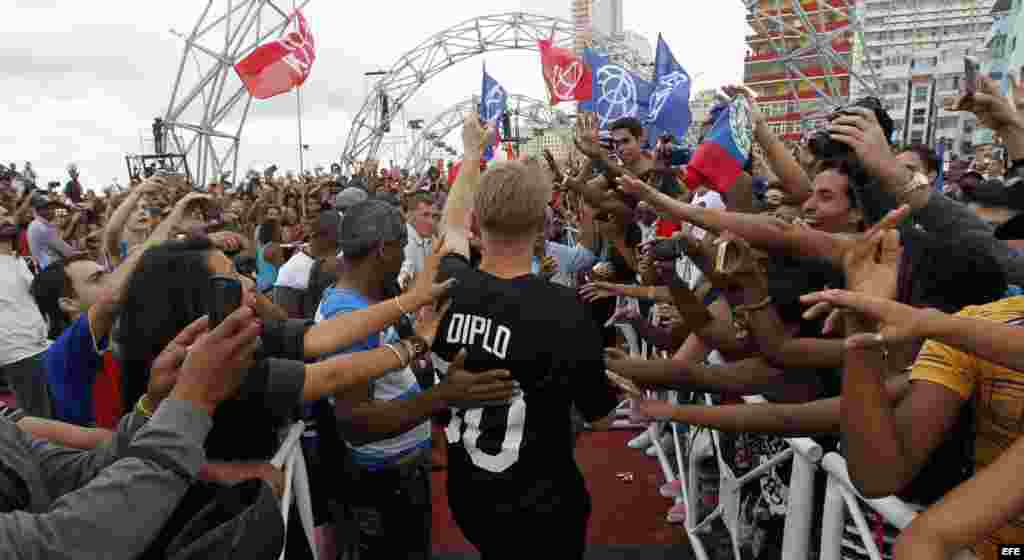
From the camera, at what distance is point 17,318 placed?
15.2ft

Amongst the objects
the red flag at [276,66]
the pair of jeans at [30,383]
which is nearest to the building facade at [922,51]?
the red flag at [276,66]

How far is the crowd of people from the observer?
1253mm

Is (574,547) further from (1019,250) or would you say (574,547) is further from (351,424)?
(1019,250)

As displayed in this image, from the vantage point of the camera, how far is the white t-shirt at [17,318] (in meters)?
4.56

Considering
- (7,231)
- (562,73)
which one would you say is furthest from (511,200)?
(562,73)

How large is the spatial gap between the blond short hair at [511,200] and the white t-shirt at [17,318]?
14.0 ft

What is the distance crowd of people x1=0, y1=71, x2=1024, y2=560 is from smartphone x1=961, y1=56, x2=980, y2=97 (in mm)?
65

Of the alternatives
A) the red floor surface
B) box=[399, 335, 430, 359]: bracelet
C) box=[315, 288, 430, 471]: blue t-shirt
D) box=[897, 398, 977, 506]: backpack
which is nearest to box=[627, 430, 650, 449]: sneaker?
the red floor surface

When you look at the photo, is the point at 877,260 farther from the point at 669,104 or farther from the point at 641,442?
the point at 669,104

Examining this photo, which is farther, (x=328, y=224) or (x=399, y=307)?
(x=328, y=224)

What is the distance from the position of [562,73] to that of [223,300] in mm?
15359

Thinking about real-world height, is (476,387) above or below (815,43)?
below

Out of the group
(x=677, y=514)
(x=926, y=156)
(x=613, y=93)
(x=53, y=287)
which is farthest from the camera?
(x=613, y=93)

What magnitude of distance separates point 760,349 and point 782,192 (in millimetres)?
1628
